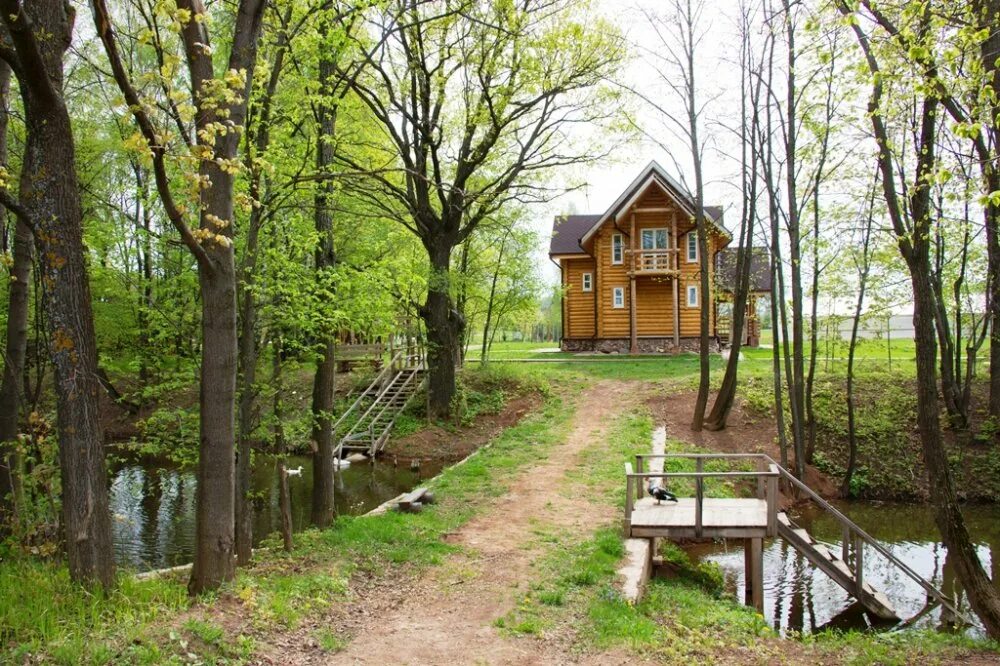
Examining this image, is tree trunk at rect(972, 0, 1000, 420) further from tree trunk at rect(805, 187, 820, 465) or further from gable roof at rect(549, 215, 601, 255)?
gable roof at rect(549, 215, 601, 255)

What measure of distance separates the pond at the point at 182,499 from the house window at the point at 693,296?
18688 mm

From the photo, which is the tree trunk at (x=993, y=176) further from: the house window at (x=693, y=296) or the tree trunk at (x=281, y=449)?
the house window at (x=693, y=296)

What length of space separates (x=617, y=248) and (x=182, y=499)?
24451mm

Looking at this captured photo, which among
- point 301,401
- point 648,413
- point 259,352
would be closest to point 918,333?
point 259,352

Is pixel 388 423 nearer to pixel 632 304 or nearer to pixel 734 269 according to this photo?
pixel 632 304

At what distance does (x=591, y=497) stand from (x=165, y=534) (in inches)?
319

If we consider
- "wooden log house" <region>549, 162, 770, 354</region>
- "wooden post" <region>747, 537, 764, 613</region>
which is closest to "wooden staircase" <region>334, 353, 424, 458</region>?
"wooden log house" <region>549, 162, 770, 354</region>

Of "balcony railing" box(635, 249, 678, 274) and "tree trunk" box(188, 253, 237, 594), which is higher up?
"balcony railing" box(635, 249, 678, 274)

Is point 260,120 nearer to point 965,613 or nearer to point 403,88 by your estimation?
point 403,88

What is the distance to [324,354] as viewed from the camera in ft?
33.9

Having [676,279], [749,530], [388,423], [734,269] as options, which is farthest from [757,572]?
[676,279]

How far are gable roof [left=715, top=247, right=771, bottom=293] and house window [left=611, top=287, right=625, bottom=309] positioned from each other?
4.72 metres

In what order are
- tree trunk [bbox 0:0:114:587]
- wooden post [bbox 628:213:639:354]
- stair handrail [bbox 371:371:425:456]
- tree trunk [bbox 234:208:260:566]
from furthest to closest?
wooden post [bbox 628:213:639:354] < stair handrail [bbox 371:371:425:456] < tree trunk [bbox 234:208:260:566] < tree trunk [bbox 0:0:114:587]

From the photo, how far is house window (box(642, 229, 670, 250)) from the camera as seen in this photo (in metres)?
33.9
